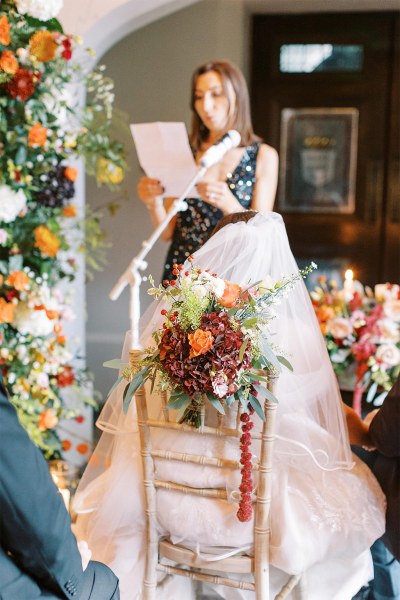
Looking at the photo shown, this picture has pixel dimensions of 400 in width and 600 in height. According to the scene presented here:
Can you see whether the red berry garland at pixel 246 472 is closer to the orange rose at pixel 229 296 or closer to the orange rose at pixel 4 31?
the orange rose at pixel 229 296

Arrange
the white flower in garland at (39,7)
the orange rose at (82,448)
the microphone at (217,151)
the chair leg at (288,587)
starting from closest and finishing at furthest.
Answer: the chair leg at (288,587) → the microphone at (217,151) → the white flower in garland at (39,7) → the orange rose at (82,448)

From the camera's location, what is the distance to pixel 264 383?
171 cm

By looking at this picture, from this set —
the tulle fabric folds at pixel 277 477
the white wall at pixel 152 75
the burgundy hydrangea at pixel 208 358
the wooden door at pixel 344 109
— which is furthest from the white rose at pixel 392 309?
the wooden door at pixel 344 109

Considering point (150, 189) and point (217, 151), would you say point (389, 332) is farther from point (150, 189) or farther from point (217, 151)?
point (150, 189)

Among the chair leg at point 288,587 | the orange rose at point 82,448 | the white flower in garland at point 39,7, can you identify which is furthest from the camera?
the orange rose at point 82,448

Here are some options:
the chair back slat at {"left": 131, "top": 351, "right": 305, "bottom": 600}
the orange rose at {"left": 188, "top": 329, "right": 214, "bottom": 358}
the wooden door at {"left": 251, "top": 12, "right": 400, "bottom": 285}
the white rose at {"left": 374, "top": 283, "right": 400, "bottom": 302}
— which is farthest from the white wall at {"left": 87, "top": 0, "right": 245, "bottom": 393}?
the orange rose at {"left": 188, "top": 329, "right": 214, "bottom": 358}

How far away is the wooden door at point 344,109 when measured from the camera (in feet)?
15.0

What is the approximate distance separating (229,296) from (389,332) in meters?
0.89

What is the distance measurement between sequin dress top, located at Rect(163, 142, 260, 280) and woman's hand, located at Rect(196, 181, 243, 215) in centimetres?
10

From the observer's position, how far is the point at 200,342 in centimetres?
153

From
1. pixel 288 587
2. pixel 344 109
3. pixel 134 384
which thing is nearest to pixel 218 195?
pixel 134 384

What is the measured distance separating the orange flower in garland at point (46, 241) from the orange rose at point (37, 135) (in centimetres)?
32

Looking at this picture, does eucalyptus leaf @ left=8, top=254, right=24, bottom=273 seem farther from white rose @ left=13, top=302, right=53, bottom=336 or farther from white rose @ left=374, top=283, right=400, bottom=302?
white rose @ left=374, top=283, right=400, bottom=302

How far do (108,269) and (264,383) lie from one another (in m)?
2.68
